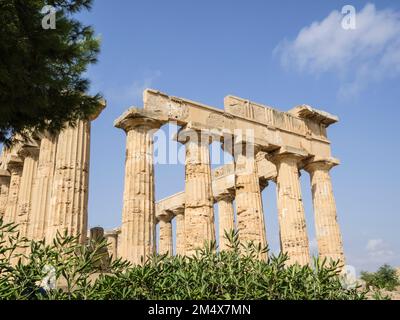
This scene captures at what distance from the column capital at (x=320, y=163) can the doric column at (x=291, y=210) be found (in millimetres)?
937

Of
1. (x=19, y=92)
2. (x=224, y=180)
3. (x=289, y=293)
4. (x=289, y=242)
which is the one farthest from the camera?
(x=224, y=180)

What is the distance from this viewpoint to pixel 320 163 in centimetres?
2178

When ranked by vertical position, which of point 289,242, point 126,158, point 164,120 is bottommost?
point 289,242

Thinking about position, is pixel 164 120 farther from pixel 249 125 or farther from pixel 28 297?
pixel 28 297

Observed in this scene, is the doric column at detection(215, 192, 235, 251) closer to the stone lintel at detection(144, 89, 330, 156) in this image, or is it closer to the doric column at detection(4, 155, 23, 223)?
the stone lintel at detection(144, 89, 330, 156)

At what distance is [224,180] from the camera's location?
25.7 metres

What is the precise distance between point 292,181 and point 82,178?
33.0 ft

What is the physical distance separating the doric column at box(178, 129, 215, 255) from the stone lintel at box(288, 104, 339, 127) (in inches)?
244

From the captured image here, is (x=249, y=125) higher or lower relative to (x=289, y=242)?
higher

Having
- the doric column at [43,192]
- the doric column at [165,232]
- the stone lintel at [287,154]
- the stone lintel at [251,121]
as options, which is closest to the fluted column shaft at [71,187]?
the doric column at [43,192]

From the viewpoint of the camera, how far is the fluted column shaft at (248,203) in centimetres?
1819

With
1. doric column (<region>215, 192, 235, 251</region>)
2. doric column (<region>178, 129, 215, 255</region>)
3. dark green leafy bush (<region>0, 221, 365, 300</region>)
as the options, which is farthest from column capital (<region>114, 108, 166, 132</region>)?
dark green leafy bush (<region>0, 221, 365, 300</region>)

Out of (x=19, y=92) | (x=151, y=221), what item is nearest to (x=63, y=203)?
(x=151, y=221)

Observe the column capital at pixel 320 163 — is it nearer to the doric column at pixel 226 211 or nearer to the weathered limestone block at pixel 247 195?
the weathered limestone block at pixel 247 195
